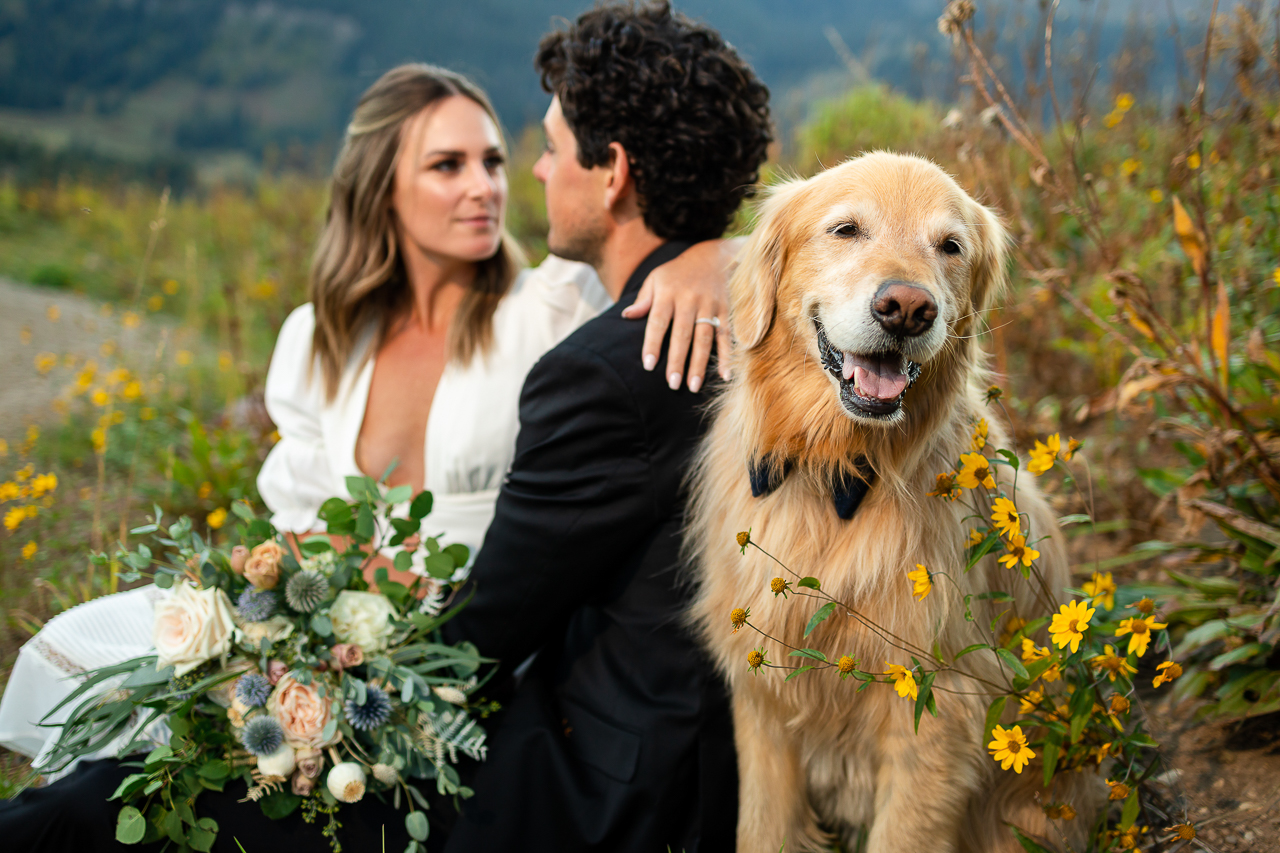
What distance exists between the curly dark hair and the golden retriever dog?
437mm

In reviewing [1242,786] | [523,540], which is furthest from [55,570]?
[1242,786]

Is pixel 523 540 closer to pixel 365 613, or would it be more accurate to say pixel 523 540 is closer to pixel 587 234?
pixel 365 613

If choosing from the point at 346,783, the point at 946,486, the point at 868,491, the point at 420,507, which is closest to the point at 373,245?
the point at 420,507

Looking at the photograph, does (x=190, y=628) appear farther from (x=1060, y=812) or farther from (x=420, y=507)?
(x=1060, y=812)

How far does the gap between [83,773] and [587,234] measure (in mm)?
1933

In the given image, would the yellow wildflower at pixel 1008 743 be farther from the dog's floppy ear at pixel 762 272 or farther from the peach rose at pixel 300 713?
the peach rose at pixel 300 713

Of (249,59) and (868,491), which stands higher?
(249,59)

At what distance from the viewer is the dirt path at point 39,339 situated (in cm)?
525

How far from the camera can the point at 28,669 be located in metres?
2.15

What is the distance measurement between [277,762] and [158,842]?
15.2 inches

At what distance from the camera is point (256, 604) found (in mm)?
2014

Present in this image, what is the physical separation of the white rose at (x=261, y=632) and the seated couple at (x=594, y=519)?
1.23ft

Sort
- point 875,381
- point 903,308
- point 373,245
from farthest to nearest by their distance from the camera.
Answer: point 373,245 < point 875,381 < point 903,308

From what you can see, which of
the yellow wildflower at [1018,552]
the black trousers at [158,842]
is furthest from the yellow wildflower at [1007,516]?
the black trousers at [158,842]
